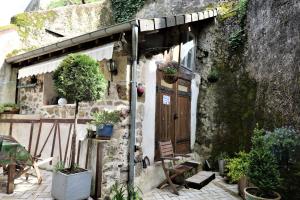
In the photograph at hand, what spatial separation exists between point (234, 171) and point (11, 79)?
679cm

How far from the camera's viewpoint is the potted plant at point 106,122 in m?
4.39

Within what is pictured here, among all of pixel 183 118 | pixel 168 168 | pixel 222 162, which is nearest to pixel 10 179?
pixel 168 168

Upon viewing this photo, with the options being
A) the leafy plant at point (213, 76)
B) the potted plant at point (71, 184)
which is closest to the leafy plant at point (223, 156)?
the leafy plant at point (213, 76)

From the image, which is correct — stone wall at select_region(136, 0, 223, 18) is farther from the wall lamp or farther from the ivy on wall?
the wall lamp

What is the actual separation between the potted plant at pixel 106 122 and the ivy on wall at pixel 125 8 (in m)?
7.94

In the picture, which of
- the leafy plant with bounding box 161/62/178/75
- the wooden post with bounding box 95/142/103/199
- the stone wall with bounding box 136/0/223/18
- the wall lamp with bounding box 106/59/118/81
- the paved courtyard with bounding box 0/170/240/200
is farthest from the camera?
the stone wall with bounding box 136/0/223/18

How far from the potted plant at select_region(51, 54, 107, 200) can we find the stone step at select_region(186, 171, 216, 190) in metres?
2.82

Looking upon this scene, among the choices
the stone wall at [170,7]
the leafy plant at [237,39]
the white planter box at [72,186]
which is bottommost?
the white planter box at [72,186]

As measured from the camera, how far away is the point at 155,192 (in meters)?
5.52

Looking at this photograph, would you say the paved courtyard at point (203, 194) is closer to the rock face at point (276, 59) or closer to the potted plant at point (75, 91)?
the potted plant at point (75, 91)

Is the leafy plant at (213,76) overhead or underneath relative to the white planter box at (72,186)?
overhead

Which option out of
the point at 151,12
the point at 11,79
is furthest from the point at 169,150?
the point at 151,12

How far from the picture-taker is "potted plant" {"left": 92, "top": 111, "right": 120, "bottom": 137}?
14.4 feet

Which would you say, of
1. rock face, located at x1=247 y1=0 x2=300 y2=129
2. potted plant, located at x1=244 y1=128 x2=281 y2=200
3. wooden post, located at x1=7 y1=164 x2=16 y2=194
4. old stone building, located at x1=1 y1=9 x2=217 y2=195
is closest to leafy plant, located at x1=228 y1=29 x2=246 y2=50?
rock face, located at x1=247 y1=0 x2=300 y2=129
